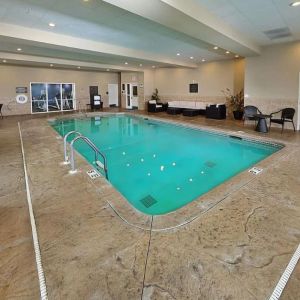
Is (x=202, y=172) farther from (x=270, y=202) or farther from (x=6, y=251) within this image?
(x=6, y=251)

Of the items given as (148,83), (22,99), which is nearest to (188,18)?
(148,83)

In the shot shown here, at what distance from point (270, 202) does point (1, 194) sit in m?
3.55

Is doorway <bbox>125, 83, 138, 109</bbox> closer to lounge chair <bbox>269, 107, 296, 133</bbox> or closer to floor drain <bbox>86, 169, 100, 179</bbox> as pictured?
lounge chair <bbox>269, 107, 296, 133</bbox>

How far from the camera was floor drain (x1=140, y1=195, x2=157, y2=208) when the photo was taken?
3613mm

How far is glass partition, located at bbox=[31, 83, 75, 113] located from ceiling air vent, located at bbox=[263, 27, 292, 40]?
11.8m

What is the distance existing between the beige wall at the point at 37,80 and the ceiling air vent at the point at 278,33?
11575 mm

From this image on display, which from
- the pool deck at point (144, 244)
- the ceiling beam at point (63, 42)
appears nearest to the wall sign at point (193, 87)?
the ceiling beam at point (63, 42)

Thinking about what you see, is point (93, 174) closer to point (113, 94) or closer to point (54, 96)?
point (54, 96)

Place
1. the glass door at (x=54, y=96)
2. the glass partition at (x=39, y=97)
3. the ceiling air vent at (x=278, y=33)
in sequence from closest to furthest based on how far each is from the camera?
the ceiling air vent at (x=278, y=33) < the glass partition at (x=39, y=97) < the glass door at (x=54, y=96)

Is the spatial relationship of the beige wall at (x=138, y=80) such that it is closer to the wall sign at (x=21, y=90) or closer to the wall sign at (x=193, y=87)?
the wall sign at (x=193, y=87)

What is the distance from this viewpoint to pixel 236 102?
1094cm

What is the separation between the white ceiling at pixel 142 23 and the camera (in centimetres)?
417

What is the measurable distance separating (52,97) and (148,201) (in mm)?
12879

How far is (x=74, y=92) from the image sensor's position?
1490 centimetres
